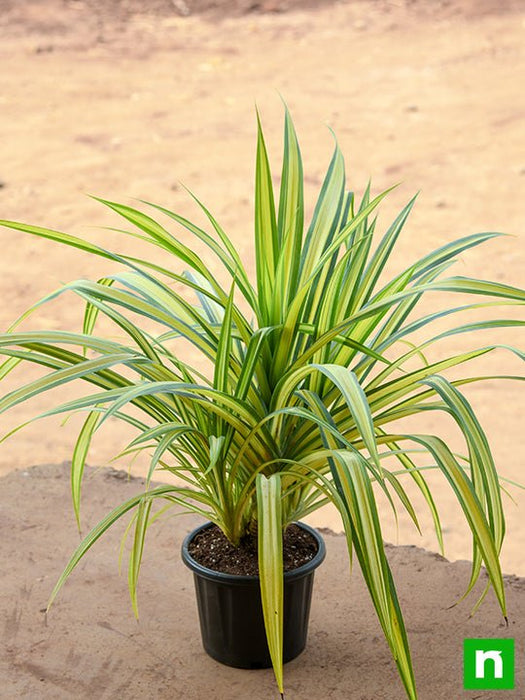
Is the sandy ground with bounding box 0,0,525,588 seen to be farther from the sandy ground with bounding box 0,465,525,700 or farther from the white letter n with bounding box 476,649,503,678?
the white letter n with bounding box 476,649,503,678

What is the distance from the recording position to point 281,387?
58.1 inches

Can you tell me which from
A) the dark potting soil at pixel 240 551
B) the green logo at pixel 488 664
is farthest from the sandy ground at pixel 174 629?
the dark potting soil at pixel 240 551

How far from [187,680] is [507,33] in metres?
6.27

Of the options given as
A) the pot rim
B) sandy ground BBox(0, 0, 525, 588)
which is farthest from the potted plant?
sandy ground BBox(0, 0, 525, 588)

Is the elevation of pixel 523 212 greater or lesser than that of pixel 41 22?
lesser

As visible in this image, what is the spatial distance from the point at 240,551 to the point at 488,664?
480mm

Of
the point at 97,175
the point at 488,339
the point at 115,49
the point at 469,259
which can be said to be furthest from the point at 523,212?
the point at 115,49

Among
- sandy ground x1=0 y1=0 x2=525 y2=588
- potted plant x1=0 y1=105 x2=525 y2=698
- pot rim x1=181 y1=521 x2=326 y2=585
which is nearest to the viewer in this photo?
potted plant x1=0 y1=105 x2=525 y2=698

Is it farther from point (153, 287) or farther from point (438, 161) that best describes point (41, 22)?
point (153, 287)

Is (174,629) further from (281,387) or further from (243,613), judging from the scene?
(281,387)

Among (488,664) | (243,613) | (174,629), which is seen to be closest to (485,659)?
(488,664)

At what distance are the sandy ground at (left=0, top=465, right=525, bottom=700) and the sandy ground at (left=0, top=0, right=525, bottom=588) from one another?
0.38m

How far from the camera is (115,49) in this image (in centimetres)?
689

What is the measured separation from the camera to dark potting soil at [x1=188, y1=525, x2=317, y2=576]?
1626 mm
